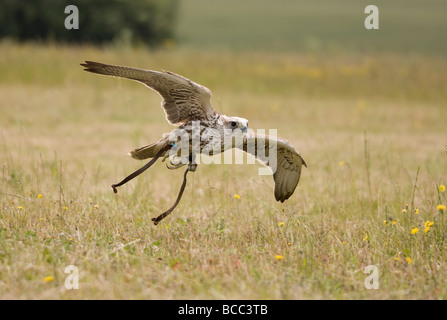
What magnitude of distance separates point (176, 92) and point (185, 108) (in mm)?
170

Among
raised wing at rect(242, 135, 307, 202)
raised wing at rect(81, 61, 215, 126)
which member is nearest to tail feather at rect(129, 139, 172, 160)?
raised wing at rect(81, 61, 215, 126)

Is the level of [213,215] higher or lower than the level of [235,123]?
lower

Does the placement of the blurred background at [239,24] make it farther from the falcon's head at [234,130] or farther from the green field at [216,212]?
the falcon's head at [234,130]

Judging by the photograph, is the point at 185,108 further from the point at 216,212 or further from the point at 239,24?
the point at 239,24

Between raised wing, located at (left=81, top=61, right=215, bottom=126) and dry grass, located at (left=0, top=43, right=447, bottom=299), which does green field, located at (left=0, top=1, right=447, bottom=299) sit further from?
raised wing, located at (left=81, top=61, right=215, bottom=126)

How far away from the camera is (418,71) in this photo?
59.8ft

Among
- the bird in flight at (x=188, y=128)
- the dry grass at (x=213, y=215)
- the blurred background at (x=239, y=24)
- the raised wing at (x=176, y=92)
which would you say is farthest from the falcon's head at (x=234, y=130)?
the blurred background at (x=239, y=24)

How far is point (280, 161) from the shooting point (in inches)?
227

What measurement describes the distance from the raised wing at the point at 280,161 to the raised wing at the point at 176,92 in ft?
1.96

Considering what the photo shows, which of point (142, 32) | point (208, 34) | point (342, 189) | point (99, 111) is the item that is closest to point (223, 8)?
point (208, 34)

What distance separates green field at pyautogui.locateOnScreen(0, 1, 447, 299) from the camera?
4062 mm

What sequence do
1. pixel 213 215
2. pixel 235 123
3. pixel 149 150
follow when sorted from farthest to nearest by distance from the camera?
pixel 213 215, pixel 149 150, pixel 235 123

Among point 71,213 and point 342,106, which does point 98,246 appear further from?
point 342,106

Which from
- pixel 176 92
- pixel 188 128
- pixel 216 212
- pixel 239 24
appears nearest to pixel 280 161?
pixel 216 212
